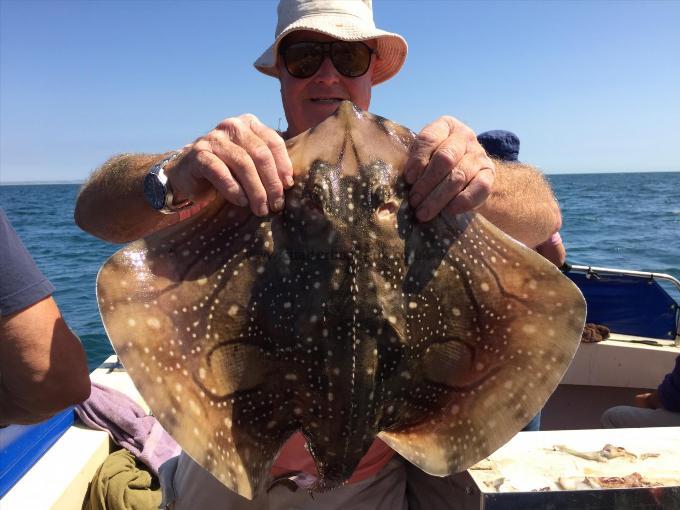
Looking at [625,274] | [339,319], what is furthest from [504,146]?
[339,319]

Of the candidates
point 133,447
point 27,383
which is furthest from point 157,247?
point 133,447

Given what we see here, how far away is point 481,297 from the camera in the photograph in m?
1.69

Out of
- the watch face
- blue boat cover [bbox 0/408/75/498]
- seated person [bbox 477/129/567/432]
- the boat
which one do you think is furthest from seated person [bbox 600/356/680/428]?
blue boat cover [bbox 0/408/75/498]

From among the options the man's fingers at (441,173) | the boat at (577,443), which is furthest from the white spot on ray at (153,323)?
the boat at (577,443)

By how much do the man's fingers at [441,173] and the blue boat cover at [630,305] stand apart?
205 inches

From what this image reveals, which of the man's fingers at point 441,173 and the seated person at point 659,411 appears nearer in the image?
the man's fingers at point 441,173

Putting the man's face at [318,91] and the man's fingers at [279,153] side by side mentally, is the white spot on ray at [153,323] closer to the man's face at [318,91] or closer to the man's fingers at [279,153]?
the man's fingers at [279,153]

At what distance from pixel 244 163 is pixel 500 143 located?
177 inches

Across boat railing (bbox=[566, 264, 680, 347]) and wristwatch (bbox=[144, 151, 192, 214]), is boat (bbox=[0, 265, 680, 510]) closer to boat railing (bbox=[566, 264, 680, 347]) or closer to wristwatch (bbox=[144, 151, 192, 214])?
boat railing (bbox=[566, 264, 680, 347])

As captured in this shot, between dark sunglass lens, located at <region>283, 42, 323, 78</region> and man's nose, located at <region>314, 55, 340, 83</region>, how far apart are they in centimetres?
2

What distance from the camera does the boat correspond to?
75.0 inches

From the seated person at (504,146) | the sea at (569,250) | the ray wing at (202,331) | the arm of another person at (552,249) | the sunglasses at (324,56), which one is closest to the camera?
the ray wing at (202,331)

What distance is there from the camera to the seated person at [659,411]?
4.39m

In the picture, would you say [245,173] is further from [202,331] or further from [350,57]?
[350,57]
